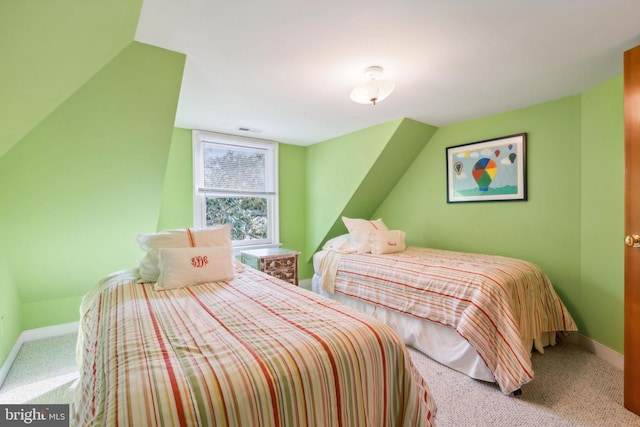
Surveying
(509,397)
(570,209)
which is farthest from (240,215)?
(570,209)

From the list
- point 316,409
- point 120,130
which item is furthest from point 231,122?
point 316,409

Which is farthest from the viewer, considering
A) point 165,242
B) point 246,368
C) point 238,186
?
point 238,186

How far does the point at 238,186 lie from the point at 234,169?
0.71ft

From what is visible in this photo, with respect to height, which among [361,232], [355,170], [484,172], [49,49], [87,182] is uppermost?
[49,49]

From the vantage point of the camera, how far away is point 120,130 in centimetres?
192

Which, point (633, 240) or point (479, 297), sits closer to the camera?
point (633, 240)

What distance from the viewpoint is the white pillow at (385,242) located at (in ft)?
9.97

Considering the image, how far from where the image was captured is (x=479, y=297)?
1929 mm

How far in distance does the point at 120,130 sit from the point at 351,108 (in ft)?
6.08

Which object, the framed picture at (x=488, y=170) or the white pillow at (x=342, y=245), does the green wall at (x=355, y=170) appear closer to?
the white pillow at (x=342, y=245)

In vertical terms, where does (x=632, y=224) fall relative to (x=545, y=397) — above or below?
above

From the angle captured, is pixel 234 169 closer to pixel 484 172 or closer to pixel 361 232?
pixel 361 232

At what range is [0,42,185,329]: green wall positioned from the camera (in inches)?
67.8

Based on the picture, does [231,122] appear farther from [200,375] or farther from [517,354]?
[517,354]
